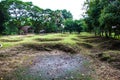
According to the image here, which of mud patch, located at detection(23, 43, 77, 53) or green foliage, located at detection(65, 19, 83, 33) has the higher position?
green foliage, located at detection(65, 19, 83, 33)

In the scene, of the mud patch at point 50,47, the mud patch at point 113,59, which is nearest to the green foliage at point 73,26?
the mud patch at point 50,47

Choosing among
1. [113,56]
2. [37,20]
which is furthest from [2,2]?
[113,56]

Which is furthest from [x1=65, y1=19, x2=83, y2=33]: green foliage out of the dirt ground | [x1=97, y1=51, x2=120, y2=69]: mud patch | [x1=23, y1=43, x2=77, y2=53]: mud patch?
[x1=97, y1=51, x2=120, y2=69]: mud patch

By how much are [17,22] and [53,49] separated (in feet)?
118

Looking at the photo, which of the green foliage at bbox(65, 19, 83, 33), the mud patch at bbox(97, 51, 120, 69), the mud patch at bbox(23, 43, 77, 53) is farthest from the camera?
the green foliage at bbox(65, 19, 83, 33)

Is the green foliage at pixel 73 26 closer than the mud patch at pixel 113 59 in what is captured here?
No

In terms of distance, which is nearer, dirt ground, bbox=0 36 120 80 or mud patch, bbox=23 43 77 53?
dirt ground, bbox=0 36 120 80

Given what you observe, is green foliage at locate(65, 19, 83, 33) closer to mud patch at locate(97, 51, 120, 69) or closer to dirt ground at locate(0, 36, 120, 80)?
dirt ground at locate(0, 36, 120, 80)

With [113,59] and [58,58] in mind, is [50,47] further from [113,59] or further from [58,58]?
[113,59]

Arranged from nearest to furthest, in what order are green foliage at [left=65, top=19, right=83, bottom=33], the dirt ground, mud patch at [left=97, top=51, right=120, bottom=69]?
the dirt ground → mud patch at [left=97, top=51, right=120, bottom=69] → green foliage at [left=65, top=19, right=83, bottom=33]

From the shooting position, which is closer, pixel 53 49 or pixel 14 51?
pixel 14 51

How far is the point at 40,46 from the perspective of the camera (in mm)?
22594

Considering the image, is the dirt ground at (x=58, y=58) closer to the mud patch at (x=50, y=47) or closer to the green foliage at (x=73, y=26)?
the mud patch at (x=50, y=47)

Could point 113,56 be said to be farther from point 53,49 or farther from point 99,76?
point 53,49
